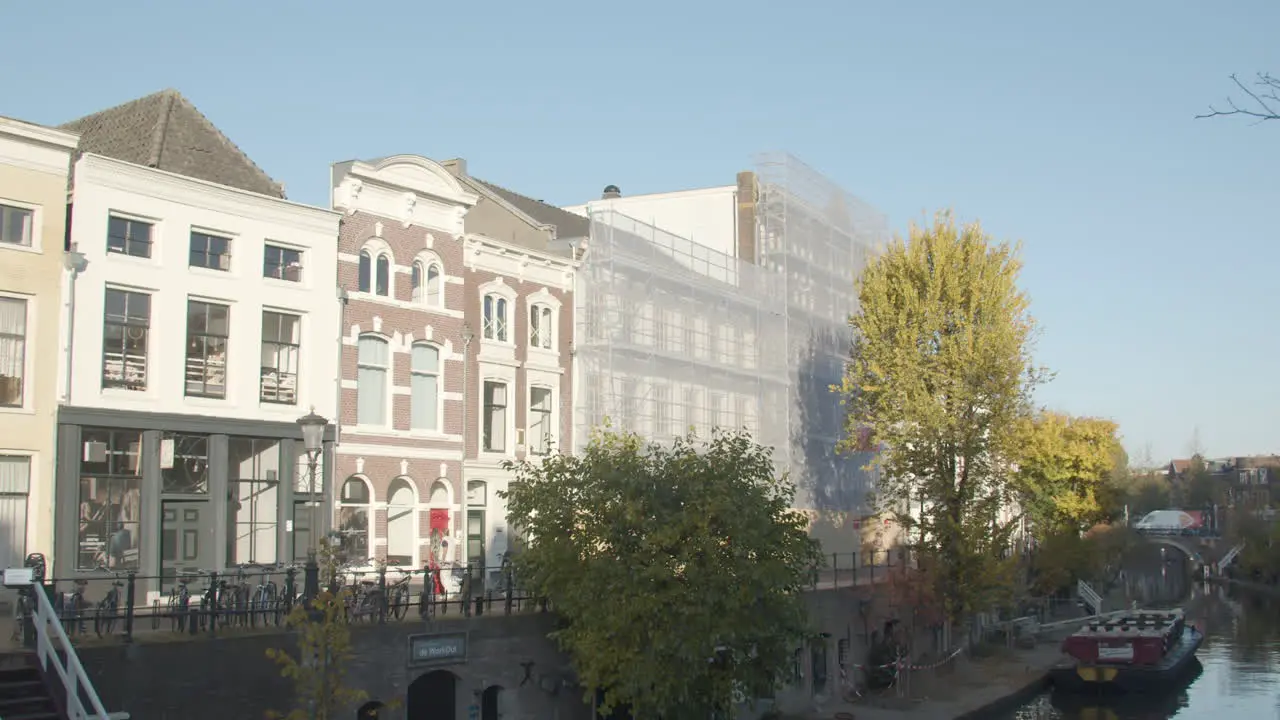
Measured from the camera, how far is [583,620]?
2722 cm

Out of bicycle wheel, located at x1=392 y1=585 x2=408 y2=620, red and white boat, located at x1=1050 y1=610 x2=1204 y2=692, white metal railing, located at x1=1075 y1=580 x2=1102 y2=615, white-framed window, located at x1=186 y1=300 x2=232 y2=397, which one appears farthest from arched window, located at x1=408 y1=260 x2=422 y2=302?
white metal railing, located at x1=1075 y1=580 x2=1102 y2=615

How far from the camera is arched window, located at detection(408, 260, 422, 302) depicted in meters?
35.0

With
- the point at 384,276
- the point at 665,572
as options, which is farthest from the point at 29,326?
the point at 665,572

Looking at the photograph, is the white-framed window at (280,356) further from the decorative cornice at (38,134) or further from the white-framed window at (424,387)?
the decorative cornice at (38,134)

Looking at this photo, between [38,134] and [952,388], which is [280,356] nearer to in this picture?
[38,134]

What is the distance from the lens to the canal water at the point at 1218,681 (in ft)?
141

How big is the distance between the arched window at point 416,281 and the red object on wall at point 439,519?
19.2ft

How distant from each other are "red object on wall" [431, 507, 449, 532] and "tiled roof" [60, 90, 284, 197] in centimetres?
A: 960

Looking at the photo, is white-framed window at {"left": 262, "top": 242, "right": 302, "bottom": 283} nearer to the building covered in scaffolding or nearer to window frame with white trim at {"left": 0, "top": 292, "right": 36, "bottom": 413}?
window frame with white trim at {"left": 0, "top": 292, "right": 36, "bottom": 413}

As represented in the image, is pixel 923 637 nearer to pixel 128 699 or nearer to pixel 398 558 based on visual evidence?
pixel 398 558

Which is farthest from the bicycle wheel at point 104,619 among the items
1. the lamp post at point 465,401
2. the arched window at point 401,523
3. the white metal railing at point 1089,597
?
the white metal railing at point 1089,597

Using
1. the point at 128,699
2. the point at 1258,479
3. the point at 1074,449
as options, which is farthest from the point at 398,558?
the point at 1258,479

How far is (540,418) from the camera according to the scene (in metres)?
39.9

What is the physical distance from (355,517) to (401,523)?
176 centimetres
